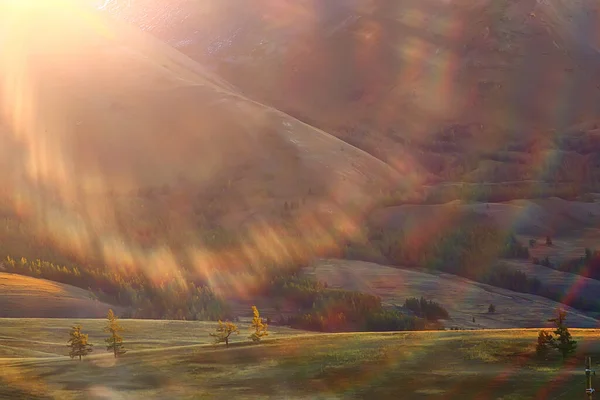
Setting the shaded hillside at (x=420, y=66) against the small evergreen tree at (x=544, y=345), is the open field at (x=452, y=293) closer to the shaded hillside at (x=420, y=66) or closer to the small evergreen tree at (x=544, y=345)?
the small evergreen tree at (x=544, y=345)

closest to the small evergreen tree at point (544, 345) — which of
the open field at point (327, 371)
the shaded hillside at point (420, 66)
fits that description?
the open field at point (327, 371)

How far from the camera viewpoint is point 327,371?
15211mm

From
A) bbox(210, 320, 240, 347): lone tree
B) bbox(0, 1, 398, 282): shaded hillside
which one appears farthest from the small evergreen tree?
bbox(0, 1, 398, 282): shaded hillside

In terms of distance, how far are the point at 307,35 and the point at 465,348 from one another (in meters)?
88.7

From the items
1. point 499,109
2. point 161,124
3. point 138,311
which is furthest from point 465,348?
point 499,109

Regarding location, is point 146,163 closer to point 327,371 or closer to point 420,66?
point 327,371

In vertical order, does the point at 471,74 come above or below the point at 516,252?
above

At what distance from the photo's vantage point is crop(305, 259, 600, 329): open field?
31.8m

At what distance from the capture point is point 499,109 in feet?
294

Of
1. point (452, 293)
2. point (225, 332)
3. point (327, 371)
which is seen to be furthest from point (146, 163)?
point (327, 371)

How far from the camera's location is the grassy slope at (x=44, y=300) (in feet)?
97.1

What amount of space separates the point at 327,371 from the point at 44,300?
18.2 m

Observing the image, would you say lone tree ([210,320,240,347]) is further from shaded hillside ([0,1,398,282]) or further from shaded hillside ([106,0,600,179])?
shaded hillside ([106,0,600,179])

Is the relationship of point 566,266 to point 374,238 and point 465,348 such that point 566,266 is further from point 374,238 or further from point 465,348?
point 465,348
